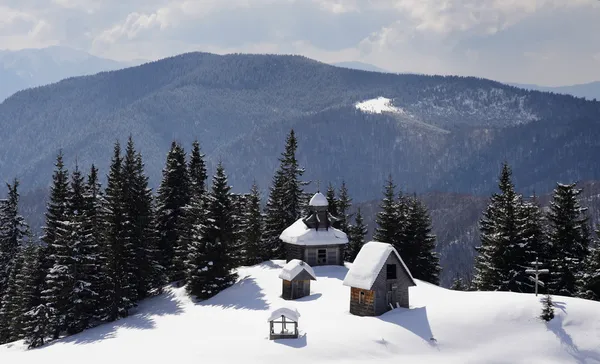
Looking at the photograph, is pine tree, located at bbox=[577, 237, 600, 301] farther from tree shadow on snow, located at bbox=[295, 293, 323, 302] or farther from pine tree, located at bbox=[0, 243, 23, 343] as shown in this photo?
pine tree, located at bbox=[0, 243, 23, 343]

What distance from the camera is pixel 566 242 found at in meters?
45.8

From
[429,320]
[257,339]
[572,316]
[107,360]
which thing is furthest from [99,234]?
[572,316]

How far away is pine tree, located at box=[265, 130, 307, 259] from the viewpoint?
198 feet

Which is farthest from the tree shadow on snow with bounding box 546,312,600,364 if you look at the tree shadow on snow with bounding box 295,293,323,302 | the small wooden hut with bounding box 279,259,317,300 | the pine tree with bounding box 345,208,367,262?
the pine tree with bounding box 345,208,367,262

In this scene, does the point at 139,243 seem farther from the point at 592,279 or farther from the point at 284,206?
the point at 592,279

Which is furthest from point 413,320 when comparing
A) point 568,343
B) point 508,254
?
point 508,254

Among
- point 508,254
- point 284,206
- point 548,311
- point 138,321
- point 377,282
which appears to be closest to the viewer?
point 548,311

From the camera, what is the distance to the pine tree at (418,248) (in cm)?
5741

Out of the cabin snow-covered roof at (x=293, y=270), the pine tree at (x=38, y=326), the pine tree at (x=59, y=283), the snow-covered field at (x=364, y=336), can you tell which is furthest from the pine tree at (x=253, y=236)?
the pine tree at (x=38, y=326)

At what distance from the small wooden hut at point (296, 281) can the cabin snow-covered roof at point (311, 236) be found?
26.0 feet

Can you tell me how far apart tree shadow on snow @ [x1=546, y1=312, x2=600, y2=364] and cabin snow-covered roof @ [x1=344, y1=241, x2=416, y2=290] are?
9324mm

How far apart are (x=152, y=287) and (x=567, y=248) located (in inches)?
1464

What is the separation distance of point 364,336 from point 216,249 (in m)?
19.7

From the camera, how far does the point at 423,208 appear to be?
60656 millimetres
